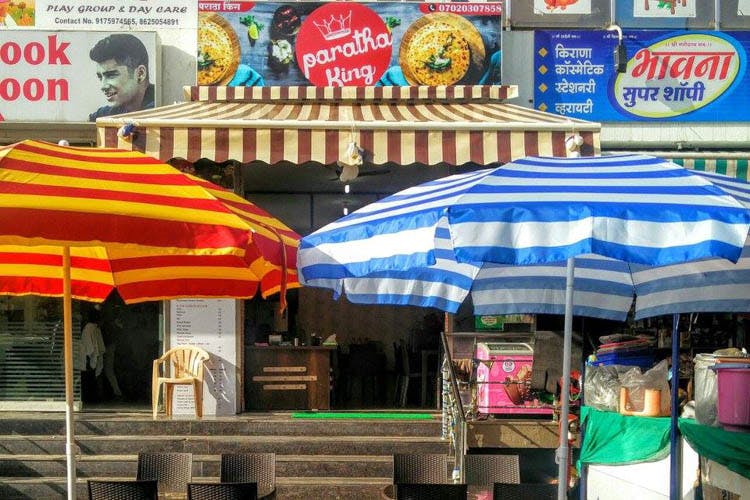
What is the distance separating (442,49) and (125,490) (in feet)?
25.6

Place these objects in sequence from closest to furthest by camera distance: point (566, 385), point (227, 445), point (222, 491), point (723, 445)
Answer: point (566, 385), point (222, 491), point (723, 445), point (227, 445)

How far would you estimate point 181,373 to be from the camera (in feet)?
40.8

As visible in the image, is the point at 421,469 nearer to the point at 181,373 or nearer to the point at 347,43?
the point at 181,373

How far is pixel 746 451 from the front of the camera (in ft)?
23.2

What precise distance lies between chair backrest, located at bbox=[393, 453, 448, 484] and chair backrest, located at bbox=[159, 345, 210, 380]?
15.6 feet

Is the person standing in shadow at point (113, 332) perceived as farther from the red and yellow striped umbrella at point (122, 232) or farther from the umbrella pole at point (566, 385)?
the umbrella pole at point (566, 385)

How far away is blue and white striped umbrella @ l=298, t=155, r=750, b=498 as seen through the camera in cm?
452

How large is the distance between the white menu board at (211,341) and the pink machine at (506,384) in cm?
322

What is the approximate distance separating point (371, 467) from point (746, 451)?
15.3 ft

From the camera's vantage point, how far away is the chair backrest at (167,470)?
8227 millimetres

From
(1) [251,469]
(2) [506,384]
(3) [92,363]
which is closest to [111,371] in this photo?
(3) [92,363]

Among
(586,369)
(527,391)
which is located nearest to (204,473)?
(527,391)

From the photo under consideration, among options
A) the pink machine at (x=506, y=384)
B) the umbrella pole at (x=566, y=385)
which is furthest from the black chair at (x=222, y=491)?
the pink machine at (x=506, y=384)

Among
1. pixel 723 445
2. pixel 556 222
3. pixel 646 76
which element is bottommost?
pixel 723 445
